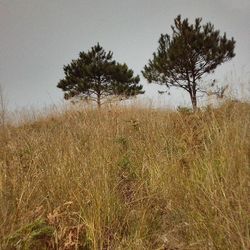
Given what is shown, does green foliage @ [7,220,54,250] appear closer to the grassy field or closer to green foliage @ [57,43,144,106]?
the grassy field

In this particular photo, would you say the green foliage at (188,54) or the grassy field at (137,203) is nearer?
the grassy field at (137,203)

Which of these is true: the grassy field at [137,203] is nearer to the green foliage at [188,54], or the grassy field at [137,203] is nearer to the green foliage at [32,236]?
the green foliage at [32,236]

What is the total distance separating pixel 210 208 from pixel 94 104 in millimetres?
6184

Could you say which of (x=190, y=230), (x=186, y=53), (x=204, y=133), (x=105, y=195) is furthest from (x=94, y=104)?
(x=186, y=53)

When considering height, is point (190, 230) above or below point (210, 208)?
below

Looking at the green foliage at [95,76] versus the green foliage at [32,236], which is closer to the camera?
the green foliage at [32,236]

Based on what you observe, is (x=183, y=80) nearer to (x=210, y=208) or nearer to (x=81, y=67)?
(x=81, y=67)

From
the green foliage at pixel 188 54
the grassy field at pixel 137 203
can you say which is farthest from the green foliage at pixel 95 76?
the grassy field at pixel 137 203

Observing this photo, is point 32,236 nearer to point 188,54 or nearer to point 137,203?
point 137,203

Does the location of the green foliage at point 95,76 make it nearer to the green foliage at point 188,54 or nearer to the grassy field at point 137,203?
the green foliage at point 188,54

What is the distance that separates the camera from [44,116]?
11648mm

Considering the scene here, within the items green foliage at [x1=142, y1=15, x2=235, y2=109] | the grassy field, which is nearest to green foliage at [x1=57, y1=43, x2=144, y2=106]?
green foliage at [x1=142, y1=15, x2=235, y2=109]

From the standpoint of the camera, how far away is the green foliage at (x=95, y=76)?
21562 millimetres

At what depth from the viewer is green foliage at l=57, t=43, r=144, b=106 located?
849 inches
